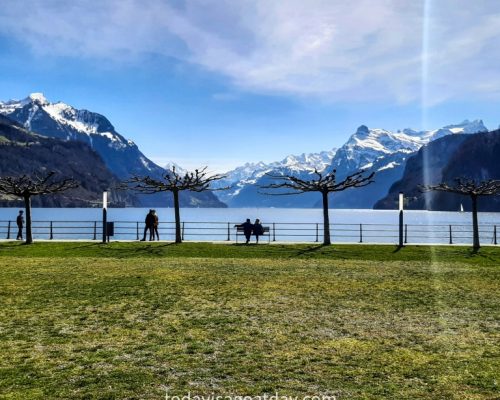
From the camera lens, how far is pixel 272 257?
29016mm

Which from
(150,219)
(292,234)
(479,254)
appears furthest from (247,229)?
(292,234)

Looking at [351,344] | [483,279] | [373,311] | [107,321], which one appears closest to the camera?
[351,344]

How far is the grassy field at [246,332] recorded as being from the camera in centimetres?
743

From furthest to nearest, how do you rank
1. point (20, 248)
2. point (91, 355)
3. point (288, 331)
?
point (20, 248), point (288, 331), point (91, 355)

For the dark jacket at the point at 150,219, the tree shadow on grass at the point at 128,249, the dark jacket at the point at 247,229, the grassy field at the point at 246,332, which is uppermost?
the dark jacket at the point at 150,219

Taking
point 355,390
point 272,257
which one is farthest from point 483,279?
point 355,390

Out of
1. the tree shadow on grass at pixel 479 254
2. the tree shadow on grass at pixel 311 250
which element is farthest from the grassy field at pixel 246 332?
the tree shadow on grass at pixel 311 250

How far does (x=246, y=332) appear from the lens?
10695 millimetres

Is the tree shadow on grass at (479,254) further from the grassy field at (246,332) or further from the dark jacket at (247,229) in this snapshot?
the dark jacket at (247,229)

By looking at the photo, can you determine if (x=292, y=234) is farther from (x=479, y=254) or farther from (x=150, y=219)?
(x=479, y=254)

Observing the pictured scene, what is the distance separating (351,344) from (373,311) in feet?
11.9

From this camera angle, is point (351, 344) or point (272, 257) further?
point (272, 257)

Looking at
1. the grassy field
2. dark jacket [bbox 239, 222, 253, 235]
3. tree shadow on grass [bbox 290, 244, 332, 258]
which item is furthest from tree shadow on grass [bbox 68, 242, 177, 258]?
tree shadow on grass [bbox 290, 244, 332, 258]

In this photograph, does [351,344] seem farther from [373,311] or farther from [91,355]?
[91,355]
